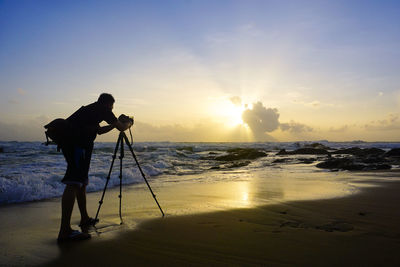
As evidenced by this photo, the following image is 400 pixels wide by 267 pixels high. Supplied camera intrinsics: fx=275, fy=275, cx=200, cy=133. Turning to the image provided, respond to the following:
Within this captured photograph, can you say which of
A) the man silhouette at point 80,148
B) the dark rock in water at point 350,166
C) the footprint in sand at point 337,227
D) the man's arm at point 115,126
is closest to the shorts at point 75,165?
the man silhouette at point 80,148

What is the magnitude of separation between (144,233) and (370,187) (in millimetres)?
6454

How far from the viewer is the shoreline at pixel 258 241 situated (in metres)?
2.81

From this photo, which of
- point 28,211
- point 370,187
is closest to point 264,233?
point 28,211

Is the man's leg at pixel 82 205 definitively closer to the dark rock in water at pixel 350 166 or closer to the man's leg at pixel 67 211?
the man's leg at pixel 67 211

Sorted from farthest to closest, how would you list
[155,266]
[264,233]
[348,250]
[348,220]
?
[348,220] < [264,233] < [348,250] < [155,266]

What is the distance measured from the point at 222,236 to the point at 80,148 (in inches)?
88.3

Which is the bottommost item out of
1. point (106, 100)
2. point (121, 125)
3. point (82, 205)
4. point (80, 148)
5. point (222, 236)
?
point (222, 236)

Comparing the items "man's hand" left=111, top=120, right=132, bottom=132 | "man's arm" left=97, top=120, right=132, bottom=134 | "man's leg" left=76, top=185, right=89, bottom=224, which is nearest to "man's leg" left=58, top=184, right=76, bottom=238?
"man's leg" left=76, top=185, right=89, bottom=224

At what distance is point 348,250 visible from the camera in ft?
9.69

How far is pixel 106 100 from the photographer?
4.11m

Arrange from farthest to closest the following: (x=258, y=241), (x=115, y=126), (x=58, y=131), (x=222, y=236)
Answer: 1. (x=115, y=126)
2. (x=58, y=131)
3. (x=222, y=236)
4. (x=258, y=241)

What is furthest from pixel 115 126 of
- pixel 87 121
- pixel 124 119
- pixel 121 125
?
pixel 87 121

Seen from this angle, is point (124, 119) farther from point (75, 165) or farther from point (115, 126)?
point (75, 165)

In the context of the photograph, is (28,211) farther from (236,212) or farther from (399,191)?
(399,191)
